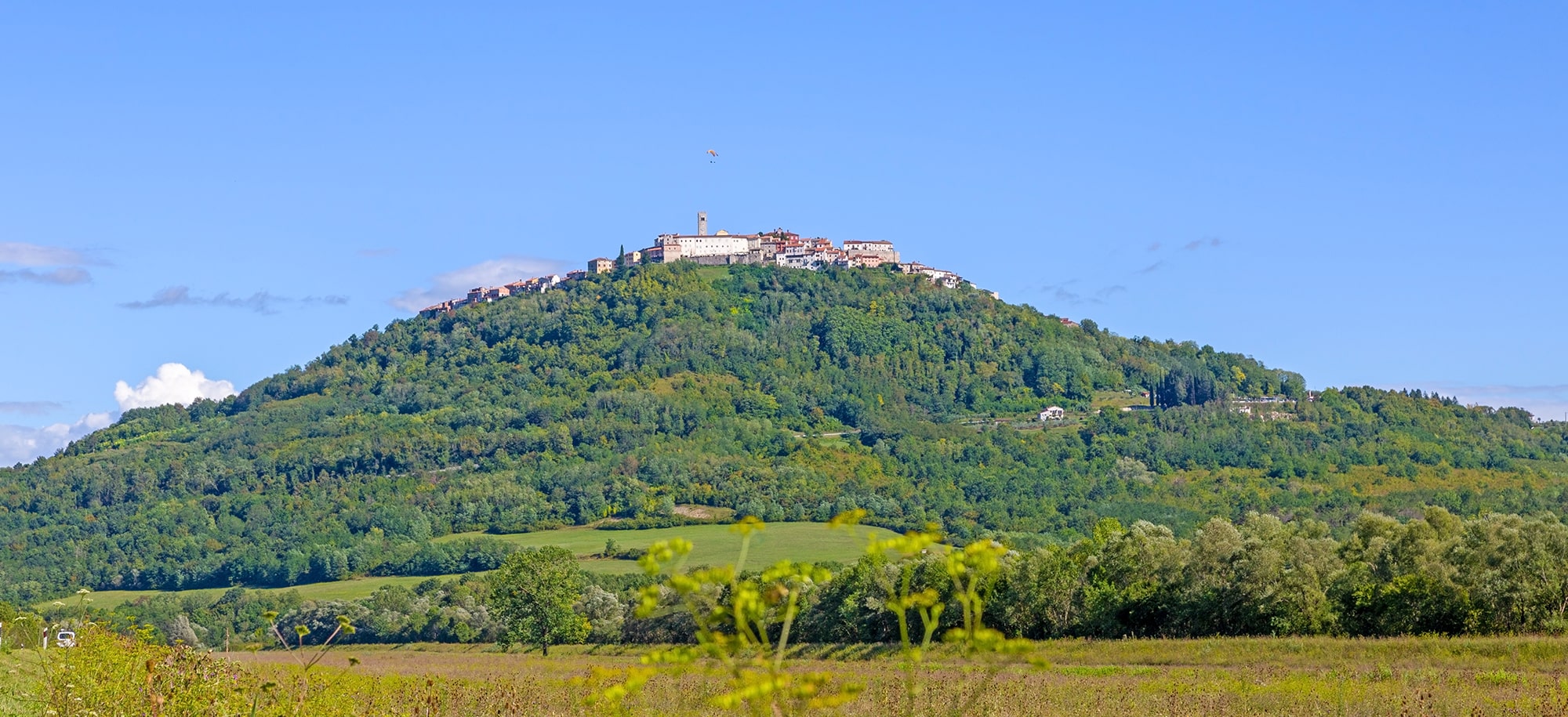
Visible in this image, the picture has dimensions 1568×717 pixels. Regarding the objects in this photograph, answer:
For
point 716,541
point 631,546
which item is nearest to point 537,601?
point 716,541

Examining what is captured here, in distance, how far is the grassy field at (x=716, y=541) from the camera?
126m

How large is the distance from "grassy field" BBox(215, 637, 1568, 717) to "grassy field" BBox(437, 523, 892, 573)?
73129 mm

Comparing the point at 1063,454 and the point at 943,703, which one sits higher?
the point at 1063,454

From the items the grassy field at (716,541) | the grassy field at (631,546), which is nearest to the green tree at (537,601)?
the grassy field at (716,541)

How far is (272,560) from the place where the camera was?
154625 millimetres

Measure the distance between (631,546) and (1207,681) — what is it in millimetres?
115072

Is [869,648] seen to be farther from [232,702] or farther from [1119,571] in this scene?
[232,702]

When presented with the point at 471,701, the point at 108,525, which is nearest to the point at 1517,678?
the point at 471,701

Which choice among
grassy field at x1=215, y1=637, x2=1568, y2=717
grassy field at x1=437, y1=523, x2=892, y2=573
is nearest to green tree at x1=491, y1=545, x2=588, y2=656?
grassy field at x1=215, y1=637, x2=1568, y2=717

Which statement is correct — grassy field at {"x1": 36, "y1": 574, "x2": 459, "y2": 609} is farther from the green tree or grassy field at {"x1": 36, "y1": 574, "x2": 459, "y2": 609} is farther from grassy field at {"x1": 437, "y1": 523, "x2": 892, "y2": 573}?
the green tree

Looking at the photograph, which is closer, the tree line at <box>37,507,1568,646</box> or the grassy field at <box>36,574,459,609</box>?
the tree line at <box>37,507,1568,646</box>

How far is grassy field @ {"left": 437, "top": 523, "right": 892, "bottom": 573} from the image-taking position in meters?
126

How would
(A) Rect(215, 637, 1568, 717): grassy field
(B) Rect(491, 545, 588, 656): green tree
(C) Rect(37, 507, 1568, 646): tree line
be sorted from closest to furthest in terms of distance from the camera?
1. (A) Rect(215, 637, 1568, 717): grassy field
2. (C) Rect(37, 507, 1568, 646): tree line
3. (B) Rect(491, 545, 588, 656): green tree

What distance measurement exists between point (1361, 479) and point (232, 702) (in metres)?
171
